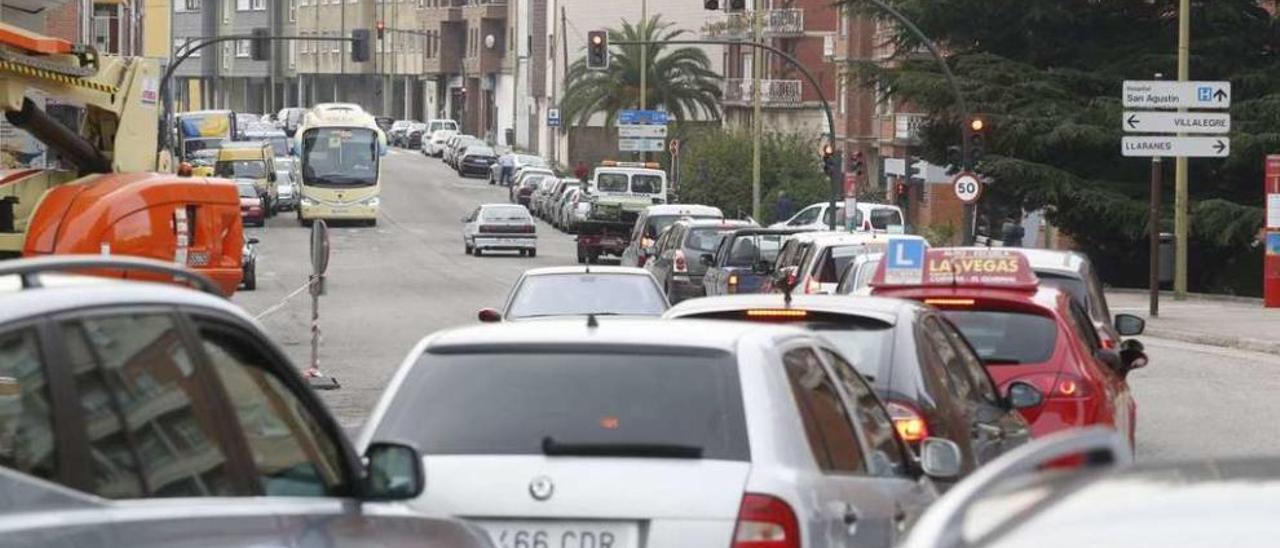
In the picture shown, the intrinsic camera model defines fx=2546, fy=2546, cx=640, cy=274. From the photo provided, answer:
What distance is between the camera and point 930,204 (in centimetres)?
8106

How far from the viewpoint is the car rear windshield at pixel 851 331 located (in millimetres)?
10859

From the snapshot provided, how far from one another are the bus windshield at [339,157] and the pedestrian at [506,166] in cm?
2851

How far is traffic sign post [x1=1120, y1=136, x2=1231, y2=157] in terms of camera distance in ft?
133

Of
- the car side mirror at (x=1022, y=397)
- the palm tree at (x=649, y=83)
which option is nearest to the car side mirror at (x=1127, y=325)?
the car side mirror at (x=1022, y=397)

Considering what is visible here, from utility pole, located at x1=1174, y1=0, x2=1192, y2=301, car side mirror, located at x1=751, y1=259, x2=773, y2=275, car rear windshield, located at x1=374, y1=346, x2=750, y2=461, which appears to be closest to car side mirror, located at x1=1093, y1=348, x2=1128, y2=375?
car rear windshield, located at x1=374, y1=346, x2=750, y2=461

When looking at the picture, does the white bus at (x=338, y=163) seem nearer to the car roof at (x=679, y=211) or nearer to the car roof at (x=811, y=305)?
the car roof at (x=679, y=211)

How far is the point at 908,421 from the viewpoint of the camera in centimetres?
1061

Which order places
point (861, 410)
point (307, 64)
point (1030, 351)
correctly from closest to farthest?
point (861, 410) → point (1030, 351) → point (307, 64)

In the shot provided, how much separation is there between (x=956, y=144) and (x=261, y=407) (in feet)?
172

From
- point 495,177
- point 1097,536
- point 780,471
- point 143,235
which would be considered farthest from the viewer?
point 495,177

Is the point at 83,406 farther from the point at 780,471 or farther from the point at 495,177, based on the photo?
the point at 495,177

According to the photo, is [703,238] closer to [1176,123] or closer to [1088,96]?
[1176,123]

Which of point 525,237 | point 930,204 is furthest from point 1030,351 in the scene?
point 930,204

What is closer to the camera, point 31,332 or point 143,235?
point 31,332
